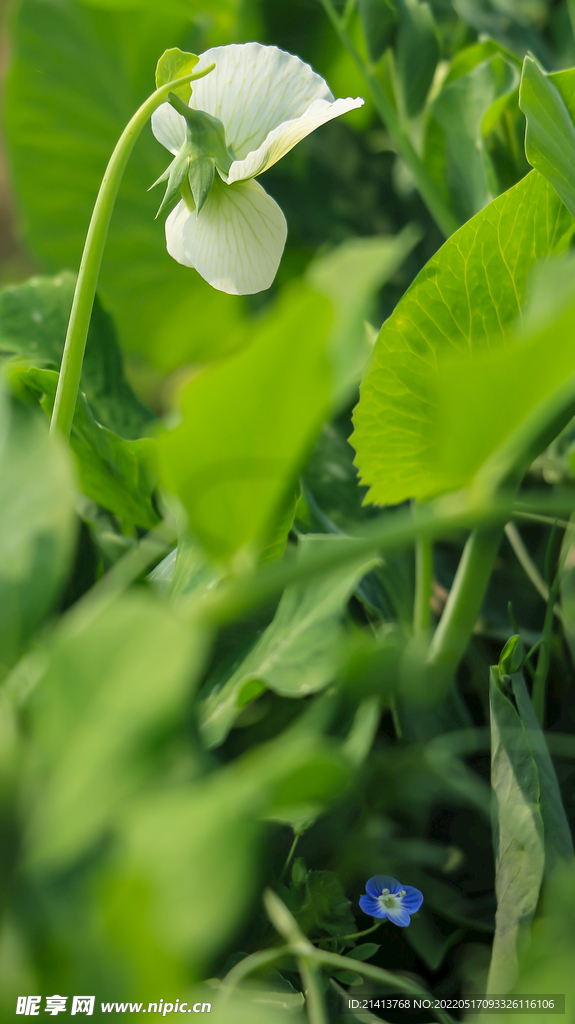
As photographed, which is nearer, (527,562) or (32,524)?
(32,524)

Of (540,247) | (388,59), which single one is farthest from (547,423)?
(388,59)

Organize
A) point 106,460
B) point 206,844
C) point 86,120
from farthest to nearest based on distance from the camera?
point 86,120 < point 106,460 < point 206,844

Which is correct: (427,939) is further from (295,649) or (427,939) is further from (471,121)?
(471,121)

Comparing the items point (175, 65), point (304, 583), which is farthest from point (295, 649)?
point (175, 65)

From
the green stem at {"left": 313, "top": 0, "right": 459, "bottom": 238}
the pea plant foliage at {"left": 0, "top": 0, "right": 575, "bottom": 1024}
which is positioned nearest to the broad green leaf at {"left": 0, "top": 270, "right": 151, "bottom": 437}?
the pea plant foliage at {"left": 0, "top": 0, "right": 575, "bottom": 1024}

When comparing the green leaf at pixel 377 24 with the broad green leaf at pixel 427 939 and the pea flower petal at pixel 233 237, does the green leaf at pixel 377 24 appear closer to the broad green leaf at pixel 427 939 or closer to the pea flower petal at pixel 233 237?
the pea flower petal at pixel 233 237

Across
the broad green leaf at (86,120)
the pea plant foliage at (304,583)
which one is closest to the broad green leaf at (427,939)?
the pea plant foliage at (304,583)

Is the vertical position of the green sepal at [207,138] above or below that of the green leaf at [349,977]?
above
